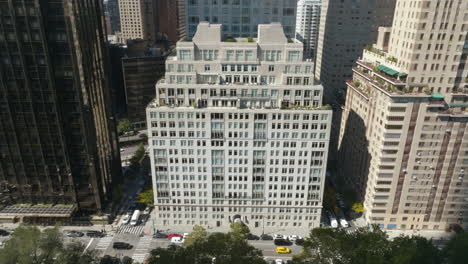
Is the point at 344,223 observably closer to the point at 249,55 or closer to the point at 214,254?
the point at 214,254

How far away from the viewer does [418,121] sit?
339ft

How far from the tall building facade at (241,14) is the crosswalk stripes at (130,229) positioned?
72.4 m

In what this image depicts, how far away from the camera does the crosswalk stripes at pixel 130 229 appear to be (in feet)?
385

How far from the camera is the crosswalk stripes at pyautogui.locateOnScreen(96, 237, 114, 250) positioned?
110 metres

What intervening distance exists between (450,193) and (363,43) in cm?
10312

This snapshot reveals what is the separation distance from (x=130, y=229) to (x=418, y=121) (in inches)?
4178

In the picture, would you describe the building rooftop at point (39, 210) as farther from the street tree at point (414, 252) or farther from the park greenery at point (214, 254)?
the street tree at point (414, 252)

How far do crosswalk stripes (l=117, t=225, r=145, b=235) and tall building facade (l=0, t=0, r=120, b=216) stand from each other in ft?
39.7

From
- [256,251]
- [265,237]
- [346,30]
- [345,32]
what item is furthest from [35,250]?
[346,30]

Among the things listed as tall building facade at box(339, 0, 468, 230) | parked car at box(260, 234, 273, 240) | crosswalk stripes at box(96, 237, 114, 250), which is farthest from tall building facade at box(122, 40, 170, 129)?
tall building facade at box(339, 0, 468, 230)

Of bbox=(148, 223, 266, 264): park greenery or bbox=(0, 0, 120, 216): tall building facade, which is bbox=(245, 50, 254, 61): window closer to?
bbox=(0, 0, 120, 216): tall building facade

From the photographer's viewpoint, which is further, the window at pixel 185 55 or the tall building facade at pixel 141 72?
the tall building facade at pixel 141 72

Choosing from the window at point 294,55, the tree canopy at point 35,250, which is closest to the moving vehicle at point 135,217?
the tree canopy at point 35,250

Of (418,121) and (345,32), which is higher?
(345,32)
